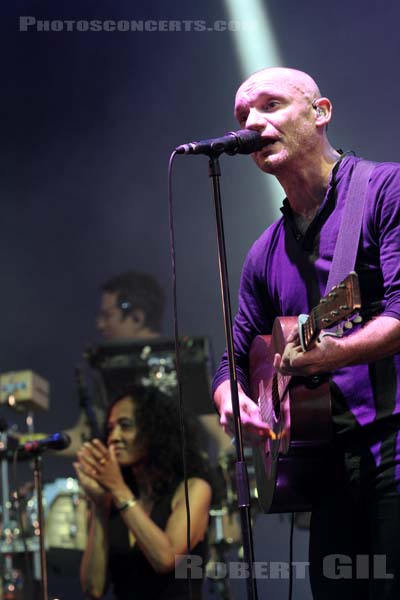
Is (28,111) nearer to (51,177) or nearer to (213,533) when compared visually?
(51,177)

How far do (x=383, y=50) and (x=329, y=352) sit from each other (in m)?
3.73

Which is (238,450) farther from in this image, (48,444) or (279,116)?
(48,444)

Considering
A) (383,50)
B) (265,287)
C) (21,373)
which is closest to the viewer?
(265,287)

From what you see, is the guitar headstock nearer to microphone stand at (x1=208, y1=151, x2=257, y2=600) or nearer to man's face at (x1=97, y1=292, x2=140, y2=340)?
microphone stand at (x1=208, y1=151, x2=257, y2=600)

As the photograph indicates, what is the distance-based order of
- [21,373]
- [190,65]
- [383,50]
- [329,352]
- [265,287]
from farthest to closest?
[21,373] < [190,65] < [383,50] < [265,287] < [329,352]

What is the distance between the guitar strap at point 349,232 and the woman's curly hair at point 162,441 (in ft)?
8.10

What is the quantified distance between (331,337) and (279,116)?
86 centimetres

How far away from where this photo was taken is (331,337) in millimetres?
2201

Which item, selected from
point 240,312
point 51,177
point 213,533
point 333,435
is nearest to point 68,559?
point 213,533

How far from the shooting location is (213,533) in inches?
238

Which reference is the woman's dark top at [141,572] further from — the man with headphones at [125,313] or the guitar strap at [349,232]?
the guitar strap at [349,232]

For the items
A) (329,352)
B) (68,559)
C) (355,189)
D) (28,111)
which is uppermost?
(28,111)

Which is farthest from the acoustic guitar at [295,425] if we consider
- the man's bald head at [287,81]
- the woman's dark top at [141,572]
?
the woman's dark top at [141,572]

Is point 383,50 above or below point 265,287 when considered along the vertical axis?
above
